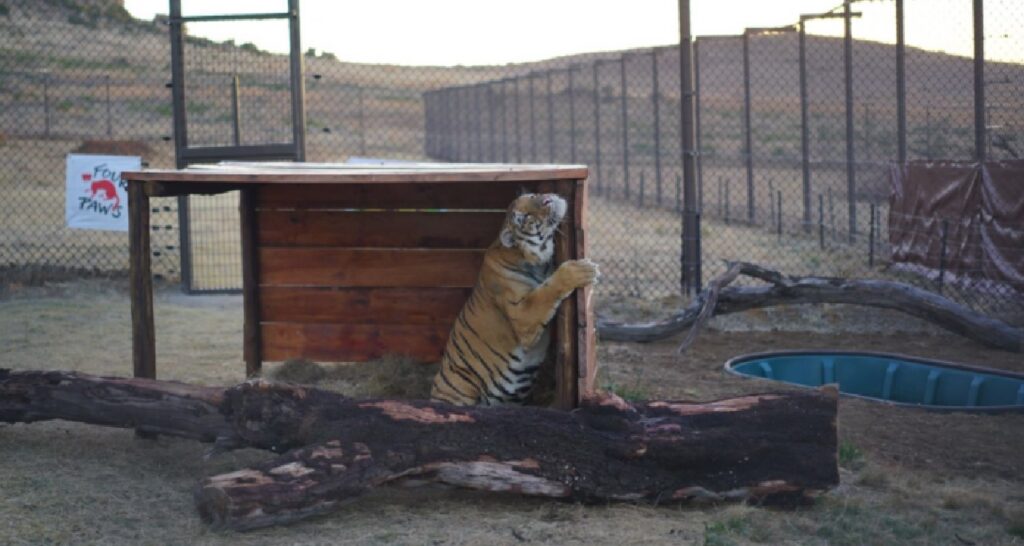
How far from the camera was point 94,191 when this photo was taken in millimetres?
12023

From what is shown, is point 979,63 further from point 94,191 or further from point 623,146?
point 623,146

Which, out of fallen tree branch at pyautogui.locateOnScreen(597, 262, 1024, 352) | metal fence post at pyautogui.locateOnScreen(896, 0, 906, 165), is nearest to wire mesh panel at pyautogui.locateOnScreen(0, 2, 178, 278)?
fallen tree branch at pyautogui.locateOnScreen(597, 262, 1024, 352)

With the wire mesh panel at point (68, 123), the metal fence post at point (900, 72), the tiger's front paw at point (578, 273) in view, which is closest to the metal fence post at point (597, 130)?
the wire mesh panel at point (68, 123)

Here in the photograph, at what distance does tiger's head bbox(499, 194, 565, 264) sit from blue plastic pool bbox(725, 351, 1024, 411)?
2.82 metres

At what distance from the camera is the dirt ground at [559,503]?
4770 millimetres

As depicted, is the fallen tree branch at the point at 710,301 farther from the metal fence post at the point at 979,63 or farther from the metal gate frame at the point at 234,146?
→ the metal gate frame at the point at 234,146

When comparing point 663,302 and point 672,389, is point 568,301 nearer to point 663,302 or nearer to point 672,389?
point 672,389

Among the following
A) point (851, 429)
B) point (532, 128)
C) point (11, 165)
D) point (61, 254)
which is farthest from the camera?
point (532, 128)

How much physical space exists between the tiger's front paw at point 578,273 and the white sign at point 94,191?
7.61 meters

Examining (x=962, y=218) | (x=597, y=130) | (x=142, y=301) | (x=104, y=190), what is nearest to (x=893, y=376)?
(x=962, y=218)

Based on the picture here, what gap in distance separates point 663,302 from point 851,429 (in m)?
4.26

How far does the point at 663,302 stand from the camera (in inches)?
434

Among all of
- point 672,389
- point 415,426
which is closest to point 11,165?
point 672,389

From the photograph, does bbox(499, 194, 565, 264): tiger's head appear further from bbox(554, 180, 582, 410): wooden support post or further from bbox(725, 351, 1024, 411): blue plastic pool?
bbox(725, 351, 1024, 411): blue plastic pool
